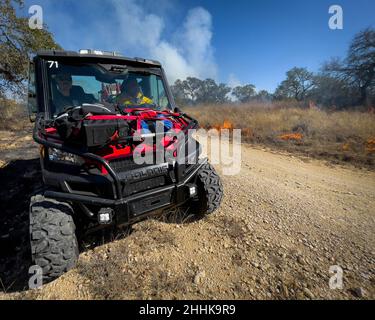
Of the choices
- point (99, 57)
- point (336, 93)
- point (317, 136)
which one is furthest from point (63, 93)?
point (336, 93)

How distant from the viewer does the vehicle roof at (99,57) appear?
264 centimetres

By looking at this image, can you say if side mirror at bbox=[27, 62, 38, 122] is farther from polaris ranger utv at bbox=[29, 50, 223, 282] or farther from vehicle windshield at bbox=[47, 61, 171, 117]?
A: vehicle windshield at bbox=[47, 61, 171, 117]

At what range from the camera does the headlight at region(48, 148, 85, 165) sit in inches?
80.9

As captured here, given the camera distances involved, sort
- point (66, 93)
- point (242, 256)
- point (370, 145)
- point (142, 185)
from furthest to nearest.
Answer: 1. point (370, 145)
2. point (66, 93)
3. point (242, 256)
4. point (142, 185)

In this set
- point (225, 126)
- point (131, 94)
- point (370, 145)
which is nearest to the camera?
point (131, 94)

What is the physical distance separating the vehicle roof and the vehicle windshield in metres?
0.07

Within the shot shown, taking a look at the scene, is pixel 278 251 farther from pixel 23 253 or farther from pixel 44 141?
pixel 23 253

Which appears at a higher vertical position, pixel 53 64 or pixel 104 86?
pixel 53 64

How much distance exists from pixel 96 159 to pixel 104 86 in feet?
4.87

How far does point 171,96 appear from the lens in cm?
354

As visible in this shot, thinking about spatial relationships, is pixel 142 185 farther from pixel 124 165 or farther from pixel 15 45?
pixel 15 45

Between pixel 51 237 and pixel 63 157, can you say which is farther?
pixel 63 157

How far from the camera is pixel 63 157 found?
2074 mm

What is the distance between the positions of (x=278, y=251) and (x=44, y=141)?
2.65m
